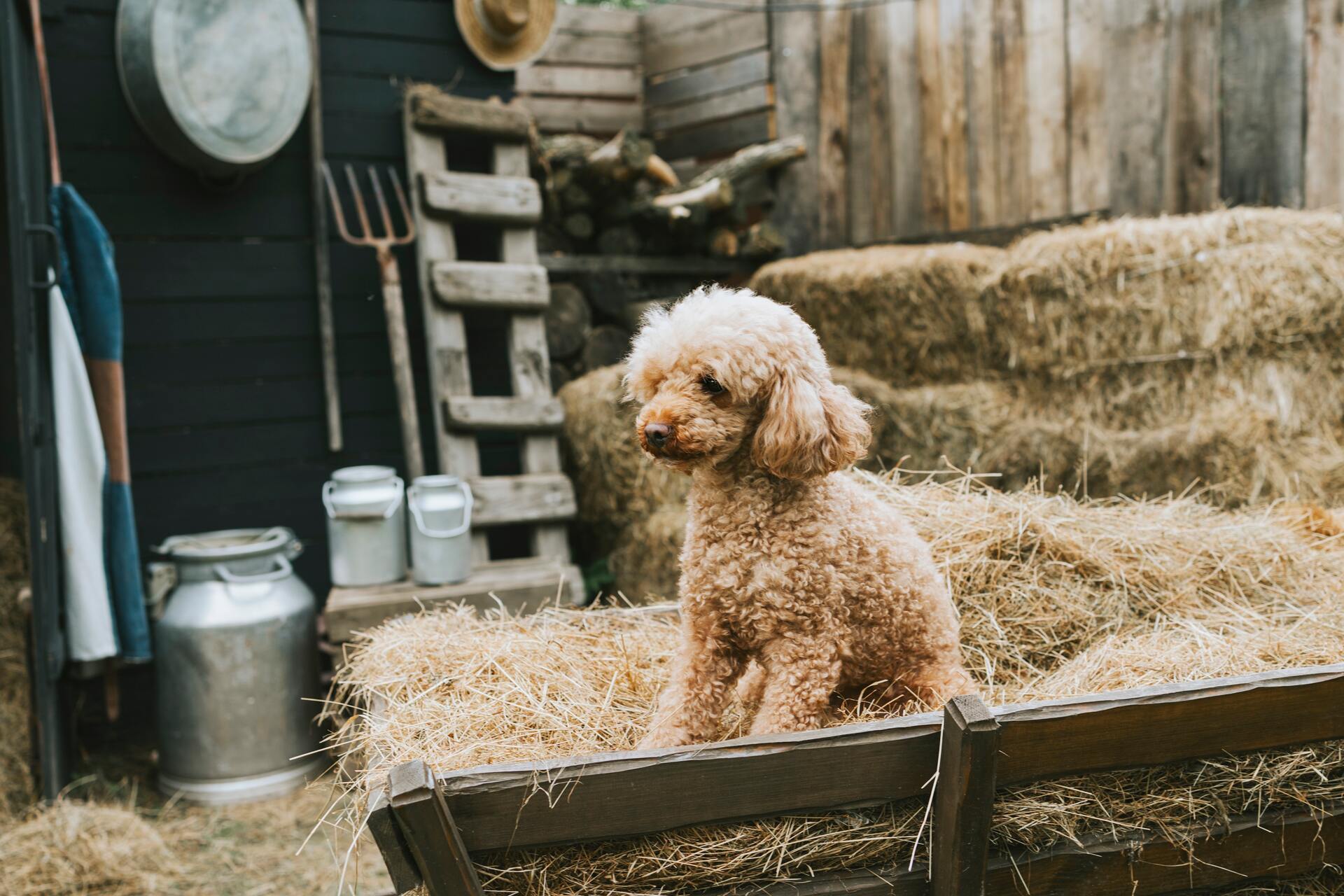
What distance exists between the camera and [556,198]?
19.2ft

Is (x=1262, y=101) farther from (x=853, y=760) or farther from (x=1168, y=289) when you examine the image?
(x=853, y=760)

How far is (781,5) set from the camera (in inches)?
254

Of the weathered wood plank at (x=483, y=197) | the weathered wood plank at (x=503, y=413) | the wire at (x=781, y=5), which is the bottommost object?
the weathered wood plank at (x=503, y=413)

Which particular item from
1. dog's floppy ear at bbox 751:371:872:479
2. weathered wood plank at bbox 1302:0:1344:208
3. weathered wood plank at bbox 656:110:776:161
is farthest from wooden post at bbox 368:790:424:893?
weathered wood plank at bbox 656:110:776:161

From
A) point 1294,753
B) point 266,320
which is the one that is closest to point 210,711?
point 266,320

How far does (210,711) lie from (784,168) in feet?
15.2

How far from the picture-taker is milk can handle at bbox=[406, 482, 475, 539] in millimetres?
4055

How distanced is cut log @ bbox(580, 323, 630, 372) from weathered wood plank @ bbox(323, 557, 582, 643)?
1.53 m

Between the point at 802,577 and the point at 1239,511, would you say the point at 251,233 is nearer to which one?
the point at 802,577

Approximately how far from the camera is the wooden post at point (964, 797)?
1538mm

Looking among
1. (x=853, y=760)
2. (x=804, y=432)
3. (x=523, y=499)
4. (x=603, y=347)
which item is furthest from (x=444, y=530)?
(x=853, y=760)

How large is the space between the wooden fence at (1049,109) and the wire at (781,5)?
39 mm

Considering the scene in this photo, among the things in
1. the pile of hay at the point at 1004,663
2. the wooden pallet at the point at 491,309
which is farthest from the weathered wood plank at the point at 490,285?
the pile of hay at the point at 1004,663

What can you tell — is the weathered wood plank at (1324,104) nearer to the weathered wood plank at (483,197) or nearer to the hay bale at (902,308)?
the hay bale at (902,308)
